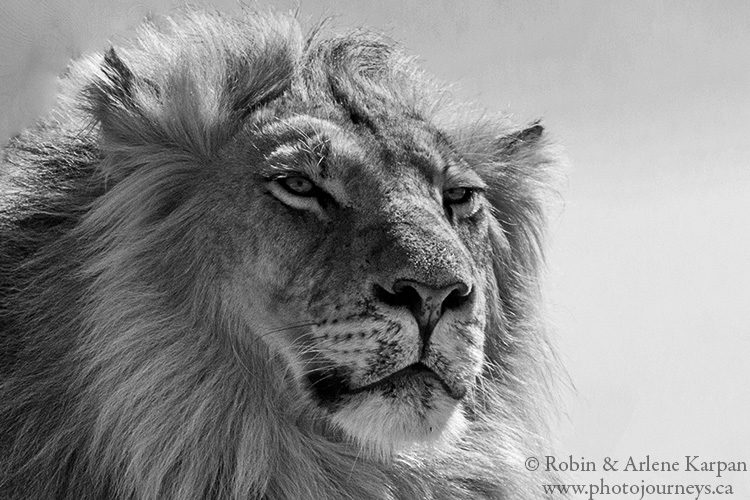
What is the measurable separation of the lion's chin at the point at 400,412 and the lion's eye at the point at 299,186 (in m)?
0.74

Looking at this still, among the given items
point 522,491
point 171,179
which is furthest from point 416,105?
point 522,491

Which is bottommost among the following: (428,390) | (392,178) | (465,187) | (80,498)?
(80,498)

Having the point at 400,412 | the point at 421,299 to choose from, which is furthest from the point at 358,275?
the point at 400,412

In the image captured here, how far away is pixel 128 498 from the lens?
11.9 feet

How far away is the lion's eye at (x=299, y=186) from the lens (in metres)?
3.71

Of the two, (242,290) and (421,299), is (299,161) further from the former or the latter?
(421,299)

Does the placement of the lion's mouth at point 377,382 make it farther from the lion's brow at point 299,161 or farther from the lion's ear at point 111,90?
the lion's ear at point 111,90

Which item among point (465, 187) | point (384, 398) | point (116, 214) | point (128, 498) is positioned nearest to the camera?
point (384, 398)

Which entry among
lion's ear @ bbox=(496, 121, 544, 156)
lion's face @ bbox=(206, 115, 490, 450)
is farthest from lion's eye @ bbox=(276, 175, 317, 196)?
lion's ear @ bbox=(496, 121, 544, 156)

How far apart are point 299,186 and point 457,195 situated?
72 centimetres

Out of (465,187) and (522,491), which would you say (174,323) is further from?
(522,491)

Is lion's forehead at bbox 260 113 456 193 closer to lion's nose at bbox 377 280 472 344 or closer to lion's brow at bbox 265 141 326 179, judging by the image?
lion's brow at bbox 265 141 326 179

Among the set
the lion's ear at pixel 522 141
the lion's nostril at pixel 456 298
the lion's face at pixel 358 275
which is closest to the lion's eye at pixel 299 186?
the lion's face at pixel 358 275

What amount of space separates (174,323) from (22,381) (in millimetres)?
575
